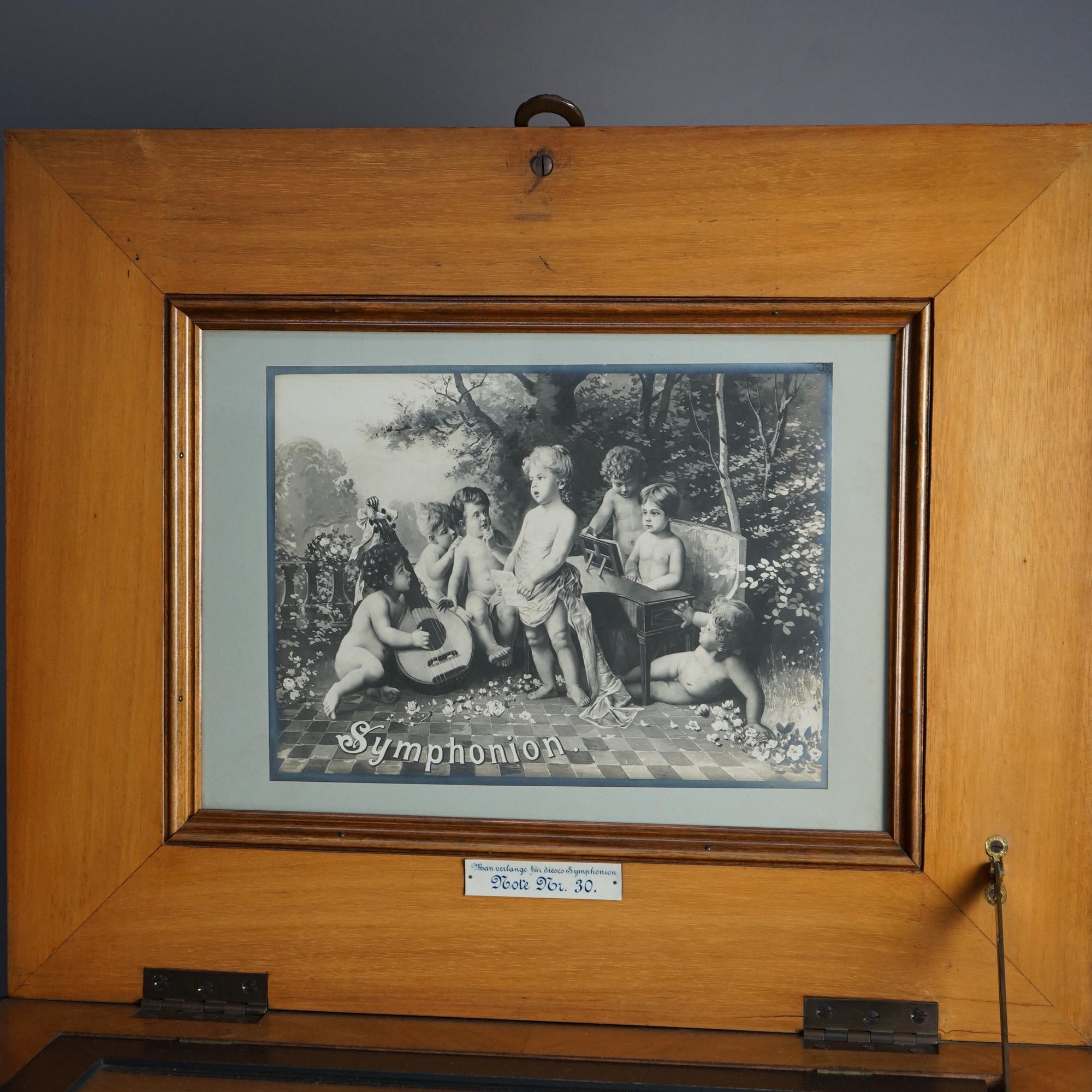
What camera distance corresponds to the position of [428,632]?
639 millimetres

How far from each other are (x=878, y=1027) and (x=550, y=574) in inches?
15.8

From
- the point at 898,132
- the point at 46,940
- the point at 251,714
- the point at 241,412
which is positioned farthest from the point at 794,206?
the point at 46,940

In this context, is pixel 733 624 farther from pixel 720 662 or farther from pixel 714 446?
pixel 714 446

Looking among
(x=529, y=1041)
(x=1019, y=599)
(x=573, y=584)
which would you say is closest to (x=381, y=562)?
(x=573, y=584)

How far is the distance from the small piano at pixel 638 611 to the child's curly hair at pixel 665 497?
57mm

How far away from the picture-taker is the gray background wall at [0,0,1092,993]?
2.40 feet

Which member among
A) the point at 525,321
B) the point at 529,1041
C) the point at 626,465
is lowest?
the point at 529,1041

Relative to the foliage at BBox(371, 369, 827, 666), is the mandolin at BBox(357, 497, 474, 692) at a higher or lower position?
lower

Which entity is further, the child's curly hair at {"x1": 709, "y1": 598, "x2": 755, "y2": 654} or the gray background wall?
the gray background wall

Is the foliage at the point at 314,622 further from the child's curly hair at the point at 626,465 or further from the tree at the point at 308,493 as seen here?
the child's curly hair at the point at 626,465

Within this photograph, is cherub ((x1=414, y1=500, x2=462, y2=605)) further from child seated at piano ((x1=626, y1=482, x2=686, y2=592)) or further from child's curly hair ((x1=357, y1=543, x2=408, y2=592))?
child seated at piano ((x1=626, y1=482, x2=686, y2=592))

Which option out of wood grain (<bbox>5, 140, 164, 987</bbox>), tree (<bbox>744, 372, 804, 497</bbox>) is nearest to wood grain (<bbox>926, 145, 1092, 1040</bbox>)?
tree (<bbox>744, 372, 804, 497</bbox>)

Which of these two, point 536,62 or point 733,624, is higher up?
point 536,62

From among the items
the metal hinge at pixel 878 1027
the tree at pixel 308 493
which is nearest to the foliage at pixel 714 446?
the tree at pixel 308 493
